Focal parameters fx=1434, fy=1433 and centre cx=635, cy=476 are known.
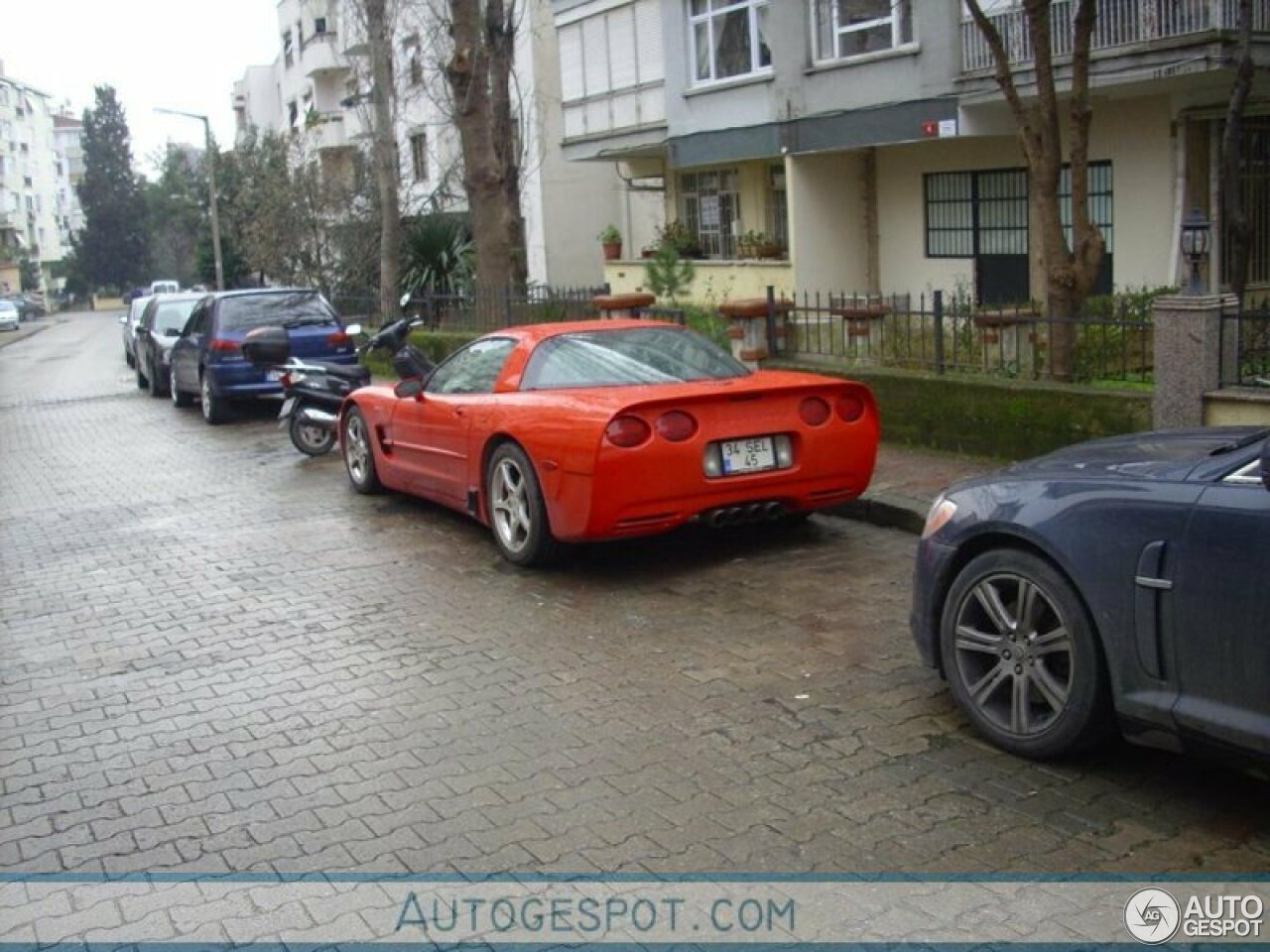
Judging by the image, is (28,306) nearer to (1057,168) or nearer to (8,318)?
(8,318)

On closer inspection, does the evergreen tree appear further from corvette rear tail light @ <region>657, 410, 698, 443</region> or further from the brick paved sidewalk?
corvette rear tail light @ <region>657, 410, 698, 443</region>

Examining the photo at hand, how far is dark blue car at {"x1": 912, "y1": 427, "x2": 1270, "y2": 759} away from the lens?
4.23m

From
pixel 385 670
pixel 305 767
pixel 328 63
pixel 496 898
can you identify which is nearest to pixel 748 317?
pixel 385 670

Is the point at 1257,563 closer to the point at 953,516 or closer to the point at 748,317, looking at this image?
the point at 953,516

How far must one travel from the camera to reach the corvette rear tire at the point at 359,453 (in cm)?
1104

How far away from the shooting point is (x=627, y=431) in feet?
24.7

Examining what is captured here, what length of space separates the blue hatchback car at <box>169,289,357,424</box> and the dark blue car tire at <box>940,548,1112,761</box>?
486 inches

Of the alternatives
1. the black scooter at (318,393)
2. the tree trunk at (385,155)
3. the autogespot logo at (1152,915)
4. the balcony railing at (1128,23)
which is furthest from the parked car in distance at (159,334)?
the autogespot logo at (1152,915)

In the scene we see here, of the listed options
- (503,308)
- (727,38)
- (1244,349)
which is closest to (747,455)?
(1244,349)

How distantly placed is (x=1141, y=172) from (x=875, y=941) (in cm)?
1690

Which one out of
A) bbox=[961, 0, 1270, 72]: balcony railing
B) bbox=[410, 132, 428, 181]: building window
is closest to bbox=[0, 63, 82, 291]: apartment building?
bbox=[410, 132, 428, 181]: building window

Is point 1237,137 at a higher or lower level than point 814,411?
higher

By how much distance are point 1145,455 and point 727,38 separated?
20762 mm

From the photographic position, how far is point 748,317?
12898 millimetres
